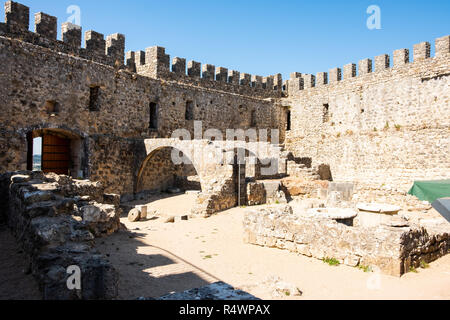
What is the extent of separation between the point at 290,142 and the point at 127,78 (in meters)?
11.6

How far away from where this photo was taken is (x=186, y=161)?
18469 mm

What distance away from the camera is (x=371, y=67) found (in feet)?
62.6

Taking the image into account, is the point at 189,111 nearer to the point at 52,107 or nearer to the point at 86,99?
the point at 86,99

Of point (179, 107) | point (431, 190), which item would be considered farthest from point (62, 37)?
point (431, 190)

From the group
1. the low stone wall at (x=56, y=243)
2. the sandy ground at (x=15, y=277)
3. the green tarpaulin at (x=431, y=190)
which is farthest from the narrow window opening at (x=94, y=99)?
the green tarpaulin at (x=431, y=190)

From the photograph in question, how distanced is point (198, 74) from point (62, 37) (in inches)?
293

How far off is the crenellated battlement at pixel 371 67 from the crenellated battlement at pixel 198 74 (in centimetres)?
176

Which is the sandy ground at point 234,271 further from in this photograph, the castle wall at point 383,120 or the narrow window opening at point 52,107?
the castle wall at point 383,120

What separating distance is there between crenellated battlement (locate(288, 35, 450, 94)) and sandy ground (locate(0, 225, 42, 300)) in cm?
1779

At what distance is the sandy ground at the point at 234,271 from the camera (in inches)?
209

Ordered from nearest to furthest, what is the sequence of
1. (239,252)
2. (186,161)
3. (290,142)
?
(239,252)
(186,161)
(290,142)

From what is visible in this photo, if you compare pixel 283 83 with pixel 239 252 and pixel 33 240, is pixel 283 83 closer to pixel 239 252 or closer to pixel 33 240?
pixel 239 252

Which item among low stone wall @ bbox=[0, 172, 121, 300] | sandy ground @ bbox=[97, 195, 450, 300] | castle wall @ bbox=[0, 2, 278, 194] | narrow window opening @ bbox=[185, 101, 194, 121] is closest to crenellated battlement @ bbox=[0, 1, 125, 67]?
castle wall @ bbox=[0, 2, 278, 194]
